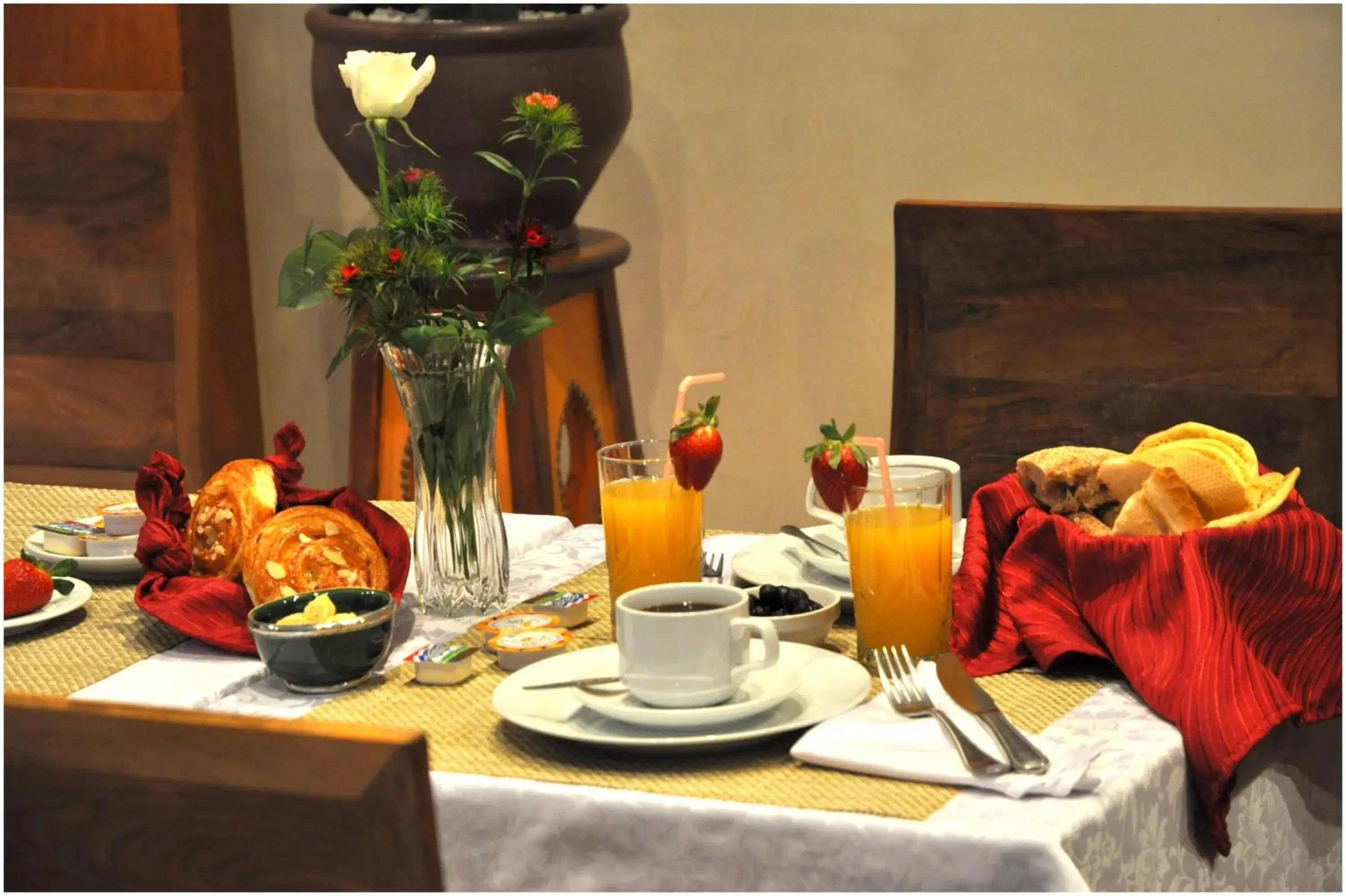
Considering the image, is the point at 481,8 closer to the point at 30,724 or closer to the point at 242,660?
the point at 242,660

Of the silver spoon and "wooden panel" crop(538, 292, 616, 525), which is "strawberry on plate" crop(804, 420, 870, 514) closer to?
the silver spoon

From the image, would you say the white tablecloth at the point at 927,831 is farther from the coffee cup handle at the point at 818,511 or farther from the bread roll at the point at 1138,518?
the coffee cup handle at the point at 818,511

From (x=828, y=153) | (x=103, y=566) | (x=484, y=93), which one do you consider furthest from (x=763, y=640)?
(x=828, y=153)

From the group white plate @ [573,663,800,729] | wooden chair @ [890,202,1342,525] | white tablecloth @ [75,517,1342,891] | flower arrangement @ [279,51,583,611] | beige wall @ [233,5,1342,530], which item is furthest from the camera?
beige wall @ [233,5,1342,530]

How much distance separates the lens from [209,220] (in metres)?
→ 3.09

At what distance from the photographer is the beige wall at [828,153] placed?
2.55 meters

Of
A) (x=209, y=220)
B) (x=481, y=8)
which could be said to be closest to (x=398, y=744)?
(x=481, y=8)

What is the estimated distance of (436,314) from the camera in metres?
1.24

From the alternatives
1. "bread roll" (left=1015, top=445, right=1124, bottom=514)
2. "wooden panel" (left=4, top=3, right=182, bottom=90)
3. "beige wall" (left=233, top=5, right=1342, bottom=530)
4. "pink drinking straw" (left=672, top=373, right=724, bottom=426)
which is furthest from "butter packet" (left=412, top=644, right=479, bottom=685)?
"wooden panel" (left=4, top=3, right=182, bottom=90)

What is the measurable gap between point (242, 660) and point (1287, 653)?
0.70 metres

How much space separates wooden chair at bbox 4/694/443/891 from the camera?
61cm

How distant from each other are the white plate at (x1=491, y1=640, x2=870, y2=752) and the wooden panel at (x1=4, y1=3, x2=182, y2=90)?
213 centimetres

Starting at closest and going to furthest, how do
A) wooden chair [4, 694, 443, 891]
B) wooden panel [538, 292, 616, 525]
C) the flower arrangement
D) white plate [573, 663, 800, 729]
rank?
wooden chair [4, 694, 443, 891] → white plate [573, 663, 800, 729] → the flower arrangement → wooden panel [538, 292, 616, 525]

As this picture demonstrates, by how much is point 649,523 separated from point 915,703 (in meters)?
0.27
